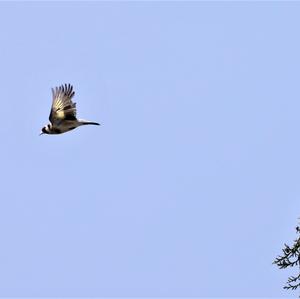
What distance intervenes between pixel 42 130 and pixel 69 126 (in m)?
1.71

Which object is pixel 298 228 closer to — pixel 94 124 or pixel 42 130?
pixel 94 124

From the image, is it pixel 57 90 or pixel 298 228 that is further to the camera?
pixel 57 90

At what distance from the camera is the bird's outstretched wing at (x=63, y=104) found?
110 ft

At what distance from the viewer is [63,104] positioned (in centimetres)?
3359

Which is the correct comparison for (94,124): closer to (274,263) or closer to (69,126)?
(69,126)

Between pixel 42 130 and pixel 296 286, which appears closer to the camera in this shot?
pixel 296 286

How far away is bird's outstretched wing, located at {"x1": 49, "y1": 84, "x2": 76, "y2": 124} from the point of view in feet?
110

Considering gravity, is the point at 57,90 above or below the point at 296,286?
above

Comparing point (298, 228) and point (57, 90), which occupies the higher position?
point (57, 90)

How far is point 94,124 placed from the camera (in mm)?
33469

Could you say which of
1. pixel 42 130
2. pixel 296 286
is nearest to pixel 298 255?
pixel 296 286

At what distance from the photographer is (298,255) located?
17.7m

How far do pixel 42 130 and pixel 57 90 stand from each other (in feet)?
8.78

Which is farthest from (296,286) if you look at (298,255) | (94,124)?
(94,124)
